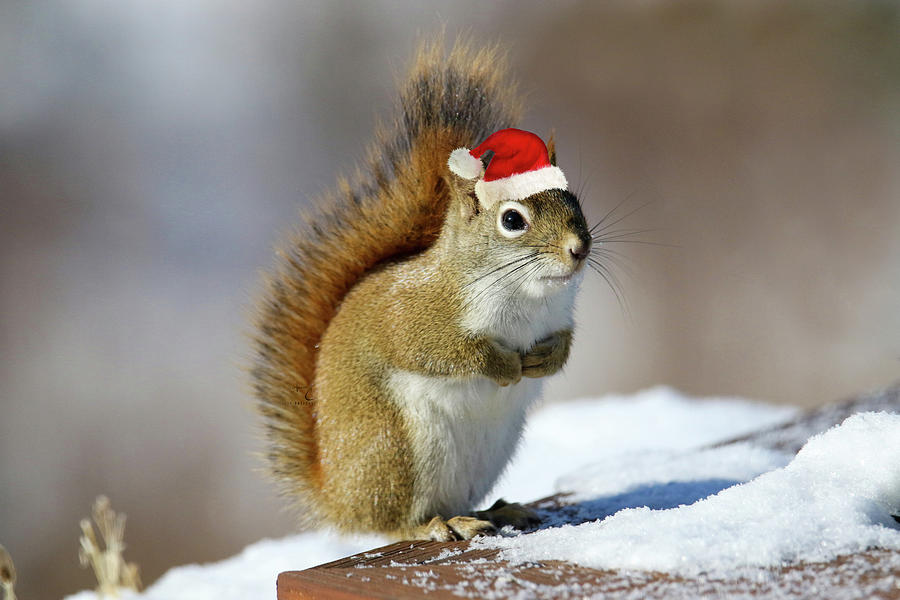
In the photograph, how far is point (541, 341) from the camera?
137cm

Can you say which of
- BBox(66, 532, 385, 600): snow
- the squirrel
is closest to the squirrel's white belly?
the squirrel

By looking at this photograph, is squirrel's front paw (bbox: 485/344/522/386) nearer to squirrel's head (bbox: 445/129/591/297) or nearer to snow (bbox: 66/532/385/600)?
squirrel's head (bbox: 445/129/591/297)

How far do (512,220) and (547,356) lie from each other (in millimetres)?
225

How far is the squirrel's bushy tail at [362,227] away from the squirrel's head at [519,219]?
12 centimetres

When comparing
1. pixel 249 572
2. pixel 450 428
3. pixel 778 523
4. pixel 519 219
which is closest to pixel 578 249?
pixel 519 219

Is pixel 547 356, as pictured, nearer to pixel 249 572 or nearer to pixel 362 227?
pixel 362 227

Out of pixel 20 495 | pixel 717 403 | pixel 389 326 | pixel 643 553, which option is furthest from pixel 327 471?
pixel 20 495

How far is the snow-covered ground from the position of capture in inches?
38.5

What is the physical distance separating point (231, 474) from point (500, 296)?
208 centimetres

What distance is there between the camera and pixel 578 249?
4.04 ft

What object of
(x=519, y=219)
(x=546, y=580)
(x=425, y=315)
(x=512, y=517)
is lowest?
(x=546, y=580)

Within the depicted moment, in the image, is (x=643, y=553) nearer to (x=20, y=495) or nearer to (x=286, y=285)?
(x=286, y=285)

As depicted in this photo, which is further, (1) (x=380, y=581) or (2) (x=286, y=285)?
(2) (x=286, y=285)

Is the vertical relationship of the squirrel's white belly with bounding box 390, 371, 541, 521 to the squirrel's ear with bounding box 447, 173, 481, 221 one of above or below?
below
